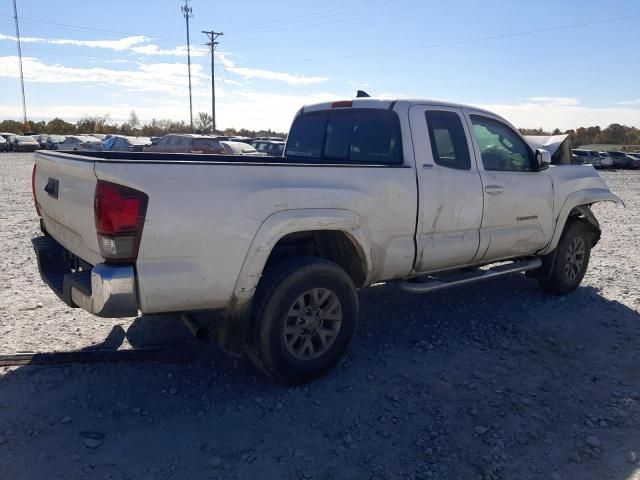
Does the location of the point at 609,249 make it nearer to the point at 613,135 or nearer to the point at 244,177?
the point at 244,177

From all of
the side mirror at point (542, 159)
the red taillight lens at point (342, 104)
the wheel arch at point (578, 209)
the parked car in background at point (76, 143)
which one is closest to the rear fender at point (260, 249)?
the red taillight lens at point (342, 104)

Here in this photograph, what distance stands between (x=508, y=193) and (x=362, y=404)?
2569 mm

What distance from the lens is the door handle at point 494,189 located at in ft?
15.7

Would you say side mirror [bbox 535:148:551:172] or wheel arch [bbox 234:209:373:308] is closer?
wheel arch [bbox 234:209:373:308]

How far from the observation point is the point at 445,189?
440cm

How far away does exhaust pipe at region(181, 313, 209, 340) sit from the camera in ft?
11.2

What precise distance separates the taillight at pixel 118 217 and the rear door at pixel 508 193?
3093 millimetres

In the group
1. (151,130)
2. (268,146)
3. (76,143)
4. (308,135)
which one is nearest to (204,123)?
(151,130)

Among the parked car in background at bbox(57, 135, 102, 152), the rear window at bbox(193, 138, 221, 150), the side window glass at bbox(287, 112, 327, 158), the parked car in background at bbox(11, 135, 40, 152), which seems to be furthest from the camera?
the parked car in background at bbox(11, 135, 40, 152)

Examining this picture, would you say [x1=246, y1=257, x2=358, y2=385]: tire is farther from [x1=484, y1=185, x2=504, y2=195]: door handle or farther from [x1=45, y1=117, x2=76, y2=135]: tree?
[x1=45, y1=117, x2=76, y2=135]: tree

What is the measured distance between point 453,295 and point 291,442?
3218 mm

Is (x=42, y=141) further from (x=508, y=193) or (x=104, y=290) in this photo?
(x=104, y=290)

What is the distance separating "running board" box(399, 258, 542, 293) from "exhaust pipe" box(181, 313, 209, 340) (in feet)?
5.74

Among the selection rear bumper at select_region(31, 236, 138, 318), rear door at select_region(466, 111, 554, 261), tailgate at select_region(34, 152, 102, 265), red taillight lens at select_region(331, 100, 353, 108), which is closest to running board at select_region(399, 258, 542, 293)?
rear door at select_region(466, 111, 554, 261)
